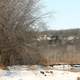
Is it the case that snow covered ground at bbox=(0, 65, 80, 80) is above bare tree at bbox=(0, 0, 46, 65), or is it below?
below

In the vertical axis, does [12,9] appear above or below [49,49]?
above

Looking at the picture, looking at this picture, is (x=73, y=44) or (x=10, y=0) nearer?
(x=10, y=0)

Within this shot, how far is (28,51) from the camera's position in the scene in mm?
23656

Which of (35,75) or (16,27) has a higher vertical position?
(16,27)

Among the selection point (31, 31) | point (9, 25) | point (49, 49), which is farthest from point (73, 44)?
point (9, 25)

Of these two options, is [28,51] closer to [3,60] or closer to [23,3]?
[3,60]

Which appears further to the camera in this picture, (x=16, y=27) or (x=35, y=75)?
(x=16, y=27)

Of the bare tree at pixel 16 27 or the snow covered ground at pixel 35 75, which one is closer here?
the snow covered ground at pixel 35 75

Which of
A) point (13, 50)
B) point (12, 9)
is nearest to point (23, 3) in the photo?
point (12, 9)

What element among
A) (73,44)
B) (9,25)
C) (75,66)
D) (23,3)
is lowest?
(75,66)

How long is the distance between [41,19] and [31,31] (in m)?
1.31

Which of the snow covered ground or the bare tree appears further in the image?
the bare tree

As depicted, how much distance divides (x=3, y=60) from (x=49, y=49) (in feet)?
13.2

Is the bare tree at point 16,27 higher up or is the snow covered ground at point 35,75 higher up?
the bare tree at point 16,27
